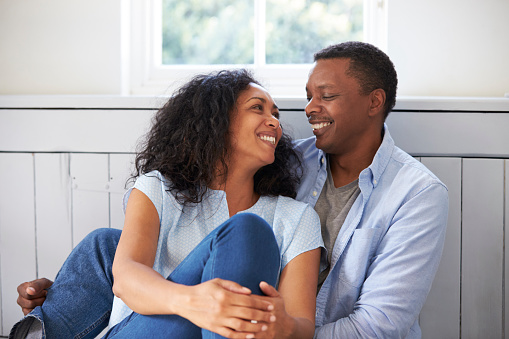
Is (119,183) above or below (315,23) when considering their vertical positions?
below

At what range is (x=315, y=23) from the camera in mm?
2033

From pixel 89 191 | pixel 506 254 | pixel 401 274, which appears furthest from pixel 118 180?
pixel 506 254

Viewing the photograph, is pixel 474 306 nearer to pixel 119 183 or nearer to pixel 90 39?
pixel 119 183

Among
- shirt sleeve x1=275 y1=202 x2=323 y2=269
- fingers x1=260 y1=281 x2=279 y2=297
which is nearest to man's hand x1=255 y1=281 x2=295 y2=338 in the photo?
fingers x1=260 y1=281 x2=279 y2=297

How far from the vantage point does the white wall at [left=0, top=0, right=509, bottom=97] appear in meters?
1.83

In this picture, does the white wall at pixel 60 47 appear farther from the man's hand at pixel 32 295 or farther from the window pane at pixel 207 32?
the man's hand at pixel 32 295

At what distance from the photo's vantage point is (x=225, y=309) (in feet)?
3.27

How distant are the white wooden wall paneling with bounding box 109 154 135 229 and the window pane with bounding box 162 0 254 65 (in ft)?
1.63

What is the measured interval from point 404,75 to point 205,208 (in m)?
0.93

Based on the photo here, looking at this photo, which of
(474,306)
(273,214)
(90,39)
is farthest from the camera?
(90,39)

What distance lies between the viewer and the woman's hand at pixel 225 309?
999mm

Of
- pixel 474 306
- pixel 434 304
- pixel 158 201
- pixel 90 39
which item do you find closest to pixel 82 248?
pixel 158 201

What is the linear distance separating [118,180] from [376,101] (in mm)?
892

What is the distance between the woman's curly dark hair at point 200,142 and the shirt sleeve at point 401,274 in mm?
314
